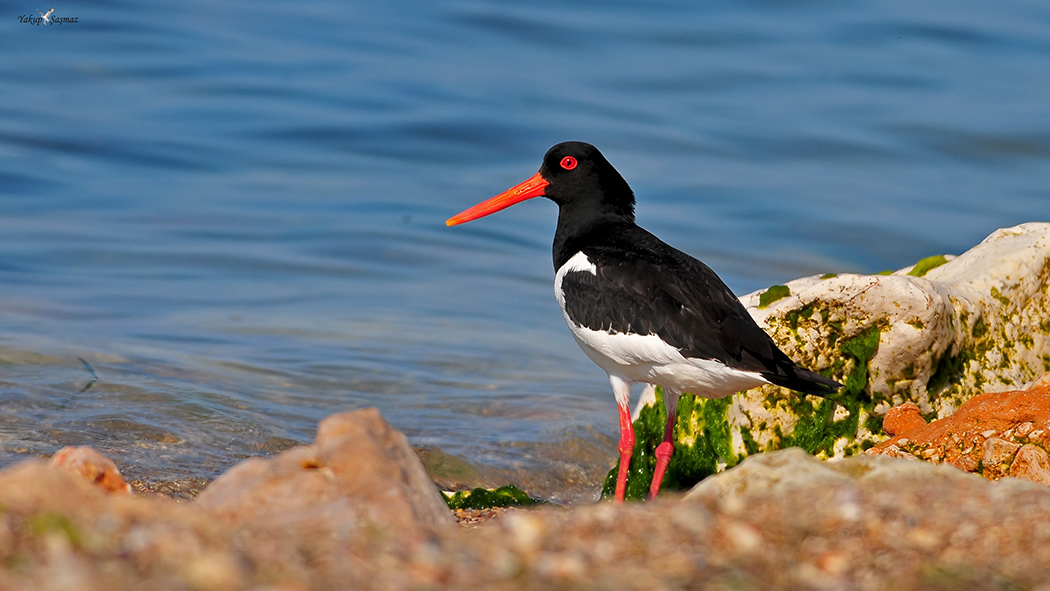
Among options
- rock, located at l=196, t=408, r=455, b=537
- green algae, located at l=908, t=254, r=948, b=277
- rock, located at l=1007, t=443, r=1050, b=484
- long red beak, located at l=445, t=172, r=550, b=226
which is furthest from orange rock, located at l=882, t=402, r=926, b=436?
rock, located at l=196, t=408, r=455, b=537

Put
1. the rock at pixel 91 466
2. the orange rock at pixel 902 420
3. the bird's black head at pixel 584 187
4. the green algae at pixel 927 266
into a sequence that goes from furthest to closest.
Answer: the green algae at pixel 927 266, the bird's black head at pixel 584 187, the orange rock at pixel 902 420, the rock at pixel 91 466

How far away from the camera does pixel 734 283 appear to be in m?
10.9

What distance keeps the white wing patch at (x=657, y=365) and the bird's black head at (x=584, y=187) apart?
70 cm

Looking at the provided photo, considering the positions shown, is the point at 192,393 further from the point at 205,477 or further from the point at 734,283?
the point at 734,283

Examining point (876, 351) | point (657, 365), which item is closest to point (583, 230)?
point (657, 365)

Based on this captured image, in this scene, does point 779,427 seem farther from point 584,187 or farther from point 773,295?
point 584,187

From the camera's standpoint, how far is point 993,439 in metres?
4.41

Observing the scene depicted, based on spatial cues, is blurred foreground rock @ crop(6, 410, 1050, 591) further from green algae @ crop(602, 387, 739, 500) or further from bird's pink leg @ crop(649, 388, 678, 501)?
green algae @ crop(602, 387, 739, 500)

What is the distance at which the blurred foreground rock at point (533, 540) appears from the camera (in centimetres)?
203

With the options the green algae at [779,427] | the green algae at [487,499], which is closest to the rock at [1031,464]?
the green algae at [779,427]

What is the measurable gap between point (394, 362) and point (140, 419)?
2.15 m

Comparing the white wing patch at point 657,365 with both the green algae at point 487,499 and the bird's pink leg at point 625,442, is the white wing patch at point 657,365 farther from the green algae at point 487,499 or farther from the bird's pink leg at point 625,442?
the green algae at point 487,499

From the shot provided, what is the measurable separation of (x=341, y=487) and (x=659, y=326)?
2450 millimetres

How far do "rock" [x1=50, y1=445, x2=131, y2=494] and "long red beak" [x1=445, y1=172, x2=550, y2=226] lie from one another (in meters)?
3.18
